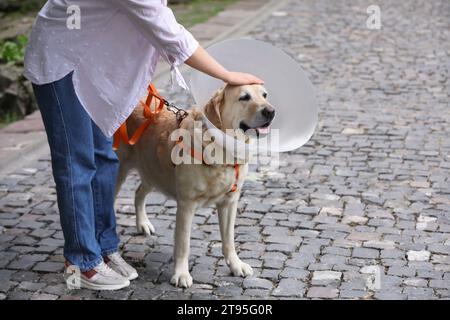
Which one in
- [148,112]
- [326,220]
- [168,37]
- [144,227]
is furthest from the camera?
[326,220]

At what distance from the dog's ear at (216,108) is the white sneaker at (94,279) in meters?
0.98

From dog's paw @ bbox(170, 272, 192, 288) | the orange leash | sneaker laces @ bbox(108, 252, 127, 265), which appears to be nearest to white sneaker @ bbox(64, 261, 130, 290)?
sneaker laces @ bbox(108, 252, 127, 265)

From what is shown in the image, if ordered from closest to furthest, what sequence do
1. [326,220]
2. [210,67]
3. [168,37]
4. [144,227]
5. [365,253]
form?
[168,37], [210,67], [365,253], [144,227], [326,220]

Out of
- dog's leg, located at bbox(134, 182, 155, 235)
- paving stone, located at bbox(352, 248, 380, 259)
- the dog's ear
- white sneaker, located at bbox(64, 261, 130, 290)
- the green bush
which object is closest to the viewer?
the dog's ear

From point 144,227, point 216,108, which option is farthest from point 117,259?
point 216,108

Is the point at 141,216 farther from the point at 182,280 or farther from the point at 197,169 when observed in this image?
the point at 197,169

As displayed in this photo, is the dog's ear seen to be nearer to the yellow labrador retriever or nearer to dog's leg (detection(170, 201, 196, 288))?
the yellow labrador retriever

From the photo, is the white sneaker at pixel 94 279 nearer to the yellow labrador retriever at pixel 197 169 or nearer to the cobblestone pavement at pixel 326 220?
the cobblestone pavement at pixel 326 220

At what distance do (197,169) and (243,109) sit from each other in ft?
1.40

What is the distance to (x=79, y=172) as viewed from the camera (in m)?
4.22

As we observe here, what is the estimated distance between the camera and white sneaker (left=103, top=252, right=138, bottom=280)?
4.55m

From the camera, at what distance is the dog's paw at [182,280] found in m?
4.45
